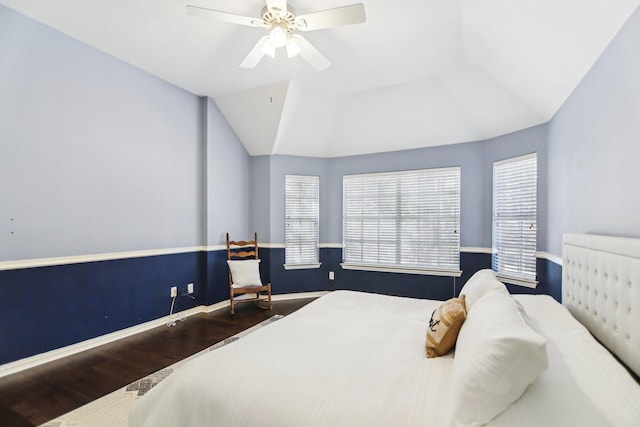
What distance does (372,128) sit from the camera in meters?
4.23

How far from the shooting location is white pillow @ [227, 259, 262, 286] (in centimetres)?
390

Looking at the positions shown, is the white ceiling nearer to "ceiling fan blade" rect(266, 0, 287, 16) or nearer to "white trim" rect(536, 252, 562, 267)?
"ceiling fan blade" rect(266, 0, 287, 16)

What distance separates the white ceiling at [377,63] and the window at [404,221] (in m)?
0.54

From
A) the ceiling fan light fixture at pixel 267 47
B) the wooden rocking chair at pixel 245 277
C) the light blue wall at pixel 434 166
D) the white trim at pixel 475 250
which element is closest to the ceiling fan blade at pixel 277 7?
the ceiling fan light fixture at pixel 267 47

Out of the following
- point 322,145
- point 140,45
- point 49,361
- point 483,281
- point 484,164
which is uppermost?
point 140,45

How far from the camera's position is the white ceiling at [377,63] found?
2053 millimetres

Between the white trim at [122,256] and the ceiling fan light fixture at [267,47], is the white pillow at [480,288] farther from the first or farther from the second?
the ceiling fan light fixture at [267,47]

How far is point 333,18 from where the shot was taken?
78.8 inches

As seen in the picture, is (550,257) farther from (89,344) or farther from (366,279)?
(89,344)

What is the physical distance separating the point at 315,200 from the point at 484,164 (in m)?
2.47

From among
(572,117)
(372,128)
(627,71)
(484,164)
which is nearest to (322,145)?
(372,128)

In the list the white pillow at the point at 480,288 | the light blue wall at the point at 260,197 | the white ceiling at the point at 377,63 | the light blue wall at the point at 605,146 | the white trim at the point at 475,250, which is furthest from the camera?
the light blue wall at the point at 260,197

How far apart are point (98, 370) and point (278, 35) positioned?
3070 millimetres

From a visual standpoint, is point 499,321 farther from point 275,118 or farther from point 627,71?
point 275,118
